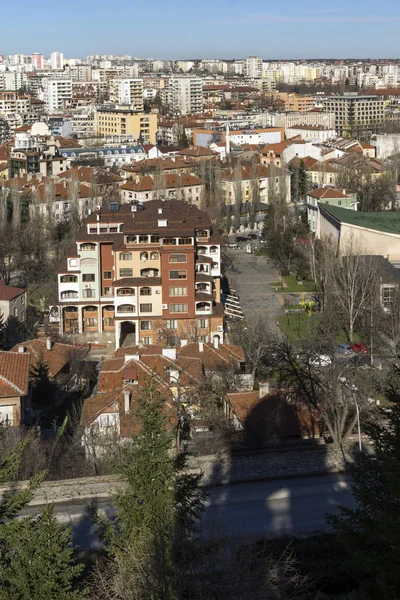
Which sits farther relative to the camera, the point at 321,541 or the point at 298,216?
the point at 298,216

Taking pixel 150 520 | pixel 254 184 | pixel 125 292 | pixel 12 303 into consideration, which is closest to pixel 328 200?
pixel 254 184

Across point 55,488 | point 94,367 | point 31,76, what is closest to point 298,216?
point 94,367

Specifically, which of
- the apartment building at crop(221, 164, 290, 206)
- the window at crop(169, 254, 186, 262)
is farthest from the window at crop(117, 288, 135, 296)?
the apartment building at crop(221, 164, 290, 206)

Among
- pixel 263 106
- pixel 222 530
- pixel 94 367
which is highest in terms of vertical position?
pixel 263 106

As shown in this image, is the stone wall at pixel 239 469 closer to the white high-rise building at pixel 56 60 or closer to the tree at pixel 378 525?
the tree at pixel 378 525

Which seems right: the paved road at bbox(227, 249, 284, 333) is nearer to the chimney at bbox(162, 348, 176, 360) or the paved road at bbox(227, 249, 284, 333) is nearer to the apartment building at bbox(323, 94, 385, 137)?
the chimney at bbox(162, 348, 176, 360)

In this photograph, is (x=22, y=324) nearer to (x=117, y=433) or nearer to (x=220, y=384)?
(x=220, y=384)

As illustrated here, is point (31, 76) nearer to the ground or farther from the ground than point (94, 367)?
farther from the ground
